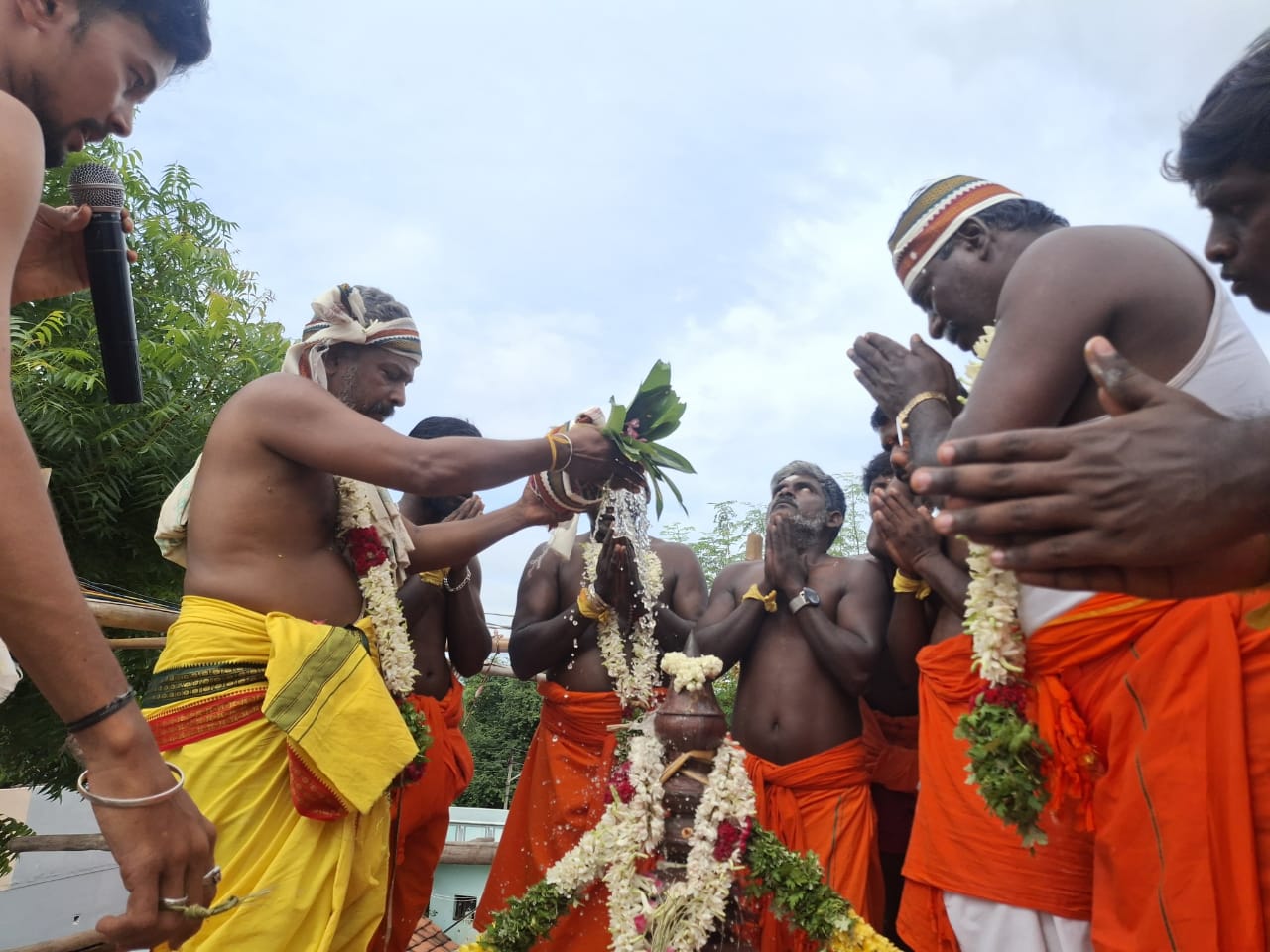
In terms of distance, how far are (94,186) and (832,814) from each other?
13.4 ft

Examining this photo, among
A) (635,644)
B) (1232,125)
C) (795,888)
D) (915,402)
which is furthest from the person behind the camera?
(635,644)

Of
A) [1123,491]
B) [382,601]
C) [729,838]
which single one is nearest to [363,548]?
[382,601]

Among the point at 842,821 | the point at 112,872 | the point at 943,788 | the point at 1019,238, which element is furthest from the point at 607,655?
the point at 112,872

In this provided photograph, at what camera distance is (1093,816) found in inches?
92.3

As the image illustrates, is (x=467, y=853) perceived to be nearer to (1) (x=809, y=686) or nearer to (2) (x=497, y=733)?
(1) (x=809, y=686)

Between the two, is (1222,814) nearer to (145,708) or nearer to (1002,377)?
(1002,377)

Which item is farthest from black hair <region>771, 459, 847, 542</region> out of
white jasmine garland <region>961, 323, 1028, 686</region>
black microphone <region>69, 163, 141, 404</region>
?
black microphone <region>69, 163, 141, 404</region>

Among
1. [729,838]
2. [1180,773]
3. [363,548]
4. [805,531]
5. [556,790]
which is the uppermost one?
[805,531]

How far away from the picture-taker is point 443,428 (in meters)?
5.70

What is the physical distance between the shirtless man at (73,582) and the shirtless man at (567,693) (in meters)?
3.02

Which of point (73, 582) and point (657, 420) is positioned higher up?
point (657, 420)

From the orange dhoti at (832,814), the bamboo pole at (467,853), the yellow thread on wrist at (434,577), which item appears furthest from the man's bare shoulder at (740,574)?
the bamboo pole at (467,853)

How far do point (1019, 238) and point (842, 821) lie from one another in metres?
3.02

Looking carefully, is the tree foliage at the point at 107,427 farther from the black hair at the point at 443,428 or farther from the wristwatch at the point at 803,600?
the wristwatch at the point at 803,600
